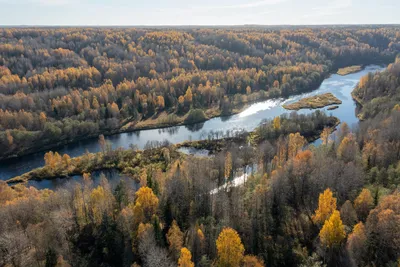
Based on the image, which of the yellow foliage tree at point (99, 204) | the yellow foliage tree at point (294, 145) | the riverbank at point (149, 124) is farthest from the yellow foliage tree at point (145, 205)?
the riverbank at point (149, 124)

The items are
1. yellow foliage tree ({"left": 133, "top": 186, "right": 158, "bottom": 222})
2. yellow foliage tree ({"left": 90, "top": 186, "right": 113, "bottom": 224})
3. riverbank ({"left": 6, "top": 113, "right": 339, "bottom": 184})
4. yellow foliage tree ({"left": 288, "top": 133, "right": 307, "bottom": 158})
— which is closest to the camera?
yellow foliage tree ({"left": 133, "top": 186, "right": 158, "bottom": 222})

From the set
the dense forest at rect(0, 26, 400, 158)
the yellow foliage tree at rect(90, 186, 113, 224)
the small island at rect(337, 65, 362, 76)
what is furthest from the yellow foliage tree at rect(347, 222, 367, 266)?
the small island at rect(337, 65, 362, 76)

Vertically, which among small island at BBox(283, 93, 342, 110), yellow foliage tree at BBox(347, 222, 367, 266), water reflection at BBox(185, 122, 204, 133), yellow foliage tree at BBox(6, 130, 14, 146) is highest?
yellow foliage tree at BBox(347, 222, 367, 266)

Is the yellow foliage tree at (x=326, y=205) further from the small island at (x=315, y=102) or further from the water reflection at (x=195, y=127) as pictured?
the small island at (x=315, y=102)

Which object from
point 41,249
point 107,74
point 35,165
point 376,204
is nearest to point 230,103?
point 107,74

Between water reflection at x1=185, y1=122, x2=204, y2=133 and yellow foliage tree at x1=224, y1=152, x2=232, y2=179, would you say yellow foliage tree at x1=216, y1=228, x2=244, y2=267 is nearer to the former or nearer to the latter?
yellow foliage tree at x1=224, y1=152, x2=232, y2=179

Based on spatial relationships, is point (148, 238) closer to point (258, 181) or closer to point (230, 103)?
point (258, 181)
